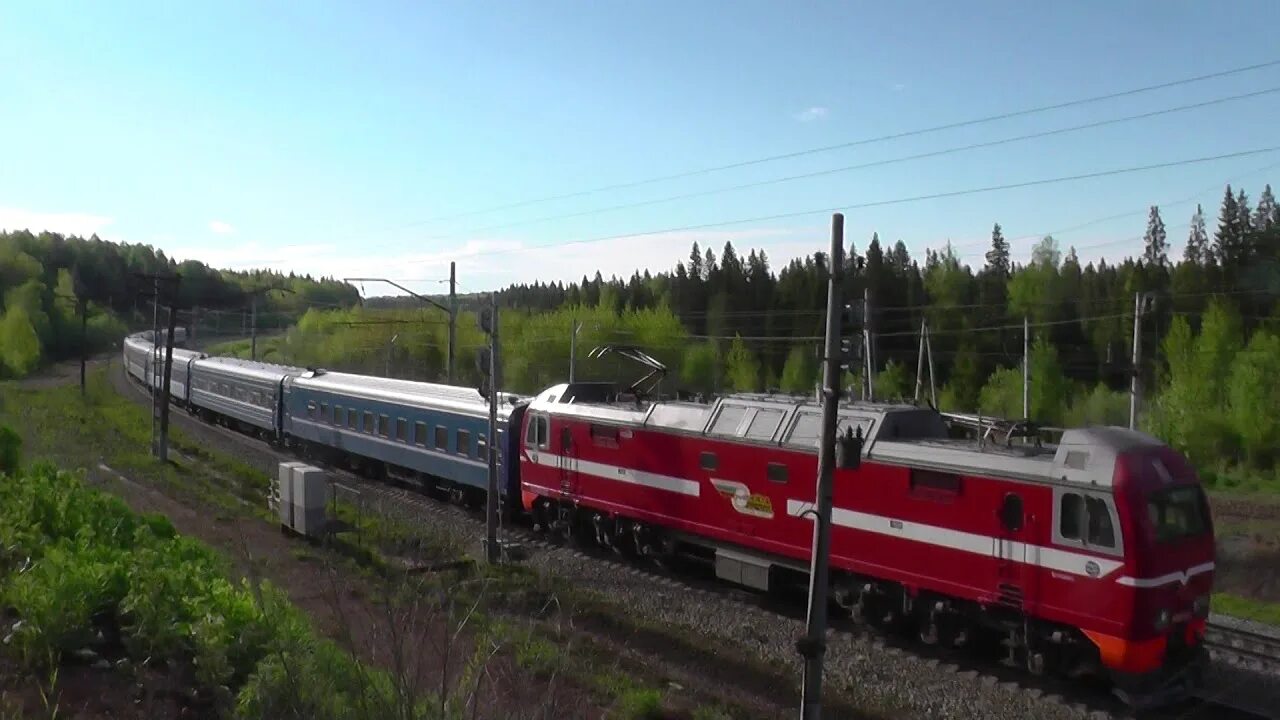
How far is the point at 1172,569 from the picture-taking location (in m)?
11.0

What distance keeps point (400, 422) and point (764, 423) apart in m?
13.9

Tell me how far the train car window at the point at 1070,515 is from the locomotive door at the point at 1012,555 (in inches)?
18.7

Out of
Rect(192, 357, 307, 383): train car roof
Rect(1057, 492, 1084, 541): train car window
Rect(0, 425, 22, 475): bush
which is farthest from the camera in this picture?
Rect(192, 357, 307, 383): train car roof

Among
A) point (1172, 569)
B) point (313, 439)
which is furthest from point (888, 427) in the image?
point (313, 439)

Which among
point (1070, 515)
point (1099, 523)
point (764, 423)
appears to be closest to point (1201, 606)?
point (1099, 523)

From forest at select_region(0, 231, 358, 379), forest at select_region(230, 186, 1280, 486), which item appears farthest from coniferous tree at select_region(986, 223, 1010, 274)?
forest at select_region(0, 231, 358, 379)

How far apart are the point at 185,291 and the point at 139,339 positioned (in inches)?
329

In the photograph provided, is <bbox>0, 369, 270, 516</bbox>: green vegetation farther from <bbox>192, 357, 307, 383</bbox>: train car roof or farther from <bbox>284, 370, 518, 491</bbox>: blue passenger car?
<bbox>192, 357, 307, 383</bbox>: train car roof

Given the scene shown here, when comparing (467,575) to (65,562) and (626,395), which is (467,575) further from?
(65,562)

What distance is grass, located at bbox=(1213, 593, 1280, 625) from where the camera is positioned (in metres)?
16.4

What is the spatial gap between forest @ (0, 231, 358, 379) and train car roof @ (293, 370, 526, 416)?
89.2ft

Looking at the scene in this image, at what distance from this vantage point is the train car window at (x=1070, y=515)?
36.5 ft

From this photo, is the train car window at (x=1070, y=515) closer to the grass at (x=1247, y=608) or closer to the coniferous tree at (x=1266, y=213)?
the grass at (x=1247, y=608)

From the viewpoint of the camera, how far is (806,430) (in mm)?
14414
